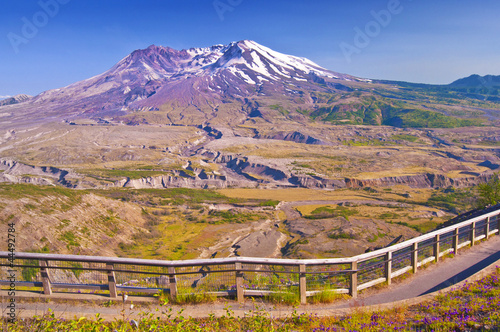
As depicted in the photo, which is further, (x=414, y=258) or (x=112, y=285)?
(x=414, y=258)

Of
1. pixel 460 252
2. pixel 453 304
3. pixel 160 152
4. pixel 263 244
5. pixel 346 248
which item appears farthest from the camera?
pixel 160 152

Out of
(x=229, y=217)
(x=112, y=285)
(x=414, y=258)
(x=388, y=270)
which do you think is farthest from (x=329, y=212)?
(x=112, y=285)

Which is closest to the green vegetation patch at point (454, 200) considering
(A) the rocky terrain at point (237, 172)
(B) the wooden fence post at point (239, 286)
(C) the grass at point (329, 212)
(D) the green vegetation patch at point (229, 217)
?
(A) the rocky terrain at point (237, 172)

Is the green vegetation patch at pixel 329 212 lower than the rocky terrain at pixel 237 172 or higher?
lower

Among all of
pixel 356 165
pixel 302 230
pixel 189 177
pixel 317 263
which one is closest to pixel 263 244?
pixel 302 230

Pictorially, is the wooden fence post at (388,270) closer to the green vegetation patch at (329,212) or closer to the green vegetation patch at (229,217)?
the green vegetation patch at (229,217)

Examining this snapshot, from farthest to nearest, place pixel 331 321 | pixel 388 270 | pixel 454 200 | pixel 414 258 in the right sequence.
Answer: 1. pixel 454 200
2. pixel 414 258
3. pixel 388 270
4. pixel 331 321

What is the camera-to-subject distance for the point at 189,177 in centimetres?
7256

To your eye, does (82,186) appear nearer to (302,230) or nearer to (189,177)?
(189,177)

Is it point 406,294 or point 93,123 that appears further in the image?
point 93,123

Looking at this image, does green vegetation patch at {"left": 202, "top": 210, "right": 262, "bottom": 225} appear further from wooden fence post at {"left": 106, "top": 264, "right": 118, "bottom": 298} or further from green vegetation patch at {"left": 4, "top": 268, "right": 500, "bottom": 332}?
green vegetation patch at {"left": 4, "top": 268, "right": 500, "bottom": 332}

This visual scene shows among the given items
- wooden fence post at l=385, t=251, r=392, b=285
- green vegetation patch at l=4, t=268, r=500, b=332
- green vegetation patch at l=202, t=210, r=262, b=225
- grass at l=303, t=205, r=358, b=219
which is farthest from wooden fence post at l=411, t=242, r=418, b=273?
grass at l=303, t=205, r=358, b=219

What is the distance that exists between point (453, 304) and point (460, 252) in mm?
4048

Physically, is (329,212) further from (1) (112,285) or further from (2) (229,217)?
(1) (112,285)
